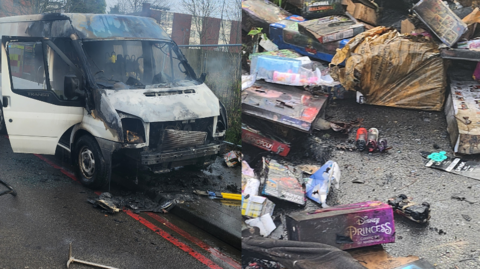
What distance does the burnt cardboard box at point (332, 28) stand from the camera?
71.9 inches

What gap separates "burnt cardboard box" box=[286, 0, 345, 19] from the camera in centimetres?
188

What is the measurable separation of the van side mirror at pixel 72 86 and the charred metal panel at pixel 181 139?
1.65ft

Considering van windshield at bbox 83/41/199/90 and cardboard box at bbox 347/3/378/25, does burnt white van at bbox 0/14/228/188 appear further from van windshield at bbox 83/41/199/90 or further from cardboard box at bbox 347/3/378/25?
cardboard box at bbox 347/3/378/25

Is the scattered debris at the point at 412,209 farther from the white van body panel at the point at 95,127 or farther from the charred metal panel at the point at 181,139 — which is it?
the white van body panel at the point at 95,127

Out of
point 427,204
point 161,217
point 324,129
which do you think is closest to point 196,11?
point 324,129

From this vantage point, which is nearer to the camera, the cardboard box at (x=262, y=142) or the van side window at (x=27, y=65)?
the cardboard box at (x=262, y=142)

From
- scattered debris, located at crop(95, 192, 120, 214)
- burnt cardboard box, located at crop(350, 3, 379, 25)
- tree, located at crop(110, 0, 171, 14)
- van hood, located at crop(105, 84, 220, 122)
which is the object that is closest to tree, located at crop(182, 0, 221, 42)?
tree, located at crop(110, 0, 171, 14)

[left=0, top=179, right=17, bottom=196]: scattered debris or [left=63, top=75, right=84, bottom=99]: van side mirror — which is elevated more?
[left=63, top=75, right=84, bottom=99]: van side mirror

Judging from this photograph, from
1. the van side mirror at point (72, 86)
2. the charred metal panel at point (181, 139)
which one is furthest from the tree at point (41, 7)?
the charred metal panel at point (181, 139)

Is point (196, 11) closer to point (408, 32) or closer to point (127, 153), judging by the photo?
point (127, 153)

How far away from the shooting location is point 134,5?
7.52 ft

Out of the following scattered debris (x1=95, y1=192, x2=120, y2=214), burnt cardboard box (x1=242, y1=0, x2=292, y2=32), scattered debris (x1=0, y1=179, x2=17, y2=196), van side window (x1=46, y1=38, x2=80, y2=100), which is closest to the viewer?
burnt cardboard box (x1=242, y1=0, x2=292, y2=32)

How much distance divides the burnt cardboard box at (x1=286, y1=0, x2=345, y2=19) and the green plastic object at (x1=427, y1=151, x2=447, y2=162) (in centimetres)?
77

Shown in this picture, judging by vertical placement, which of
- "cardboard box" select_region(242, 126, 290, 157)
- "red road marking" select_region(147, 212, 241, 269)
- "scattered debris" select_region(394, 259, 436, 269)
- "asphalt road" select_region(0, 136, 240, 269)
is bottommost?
"red road marking" select_region(147, 212, 241, 269)
